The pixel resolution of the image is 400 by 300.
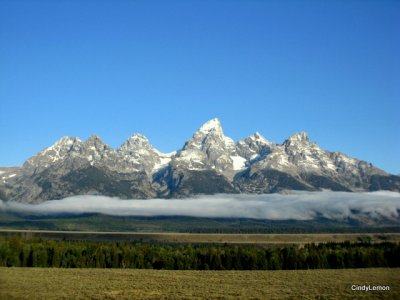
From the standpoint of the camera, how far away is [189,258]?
188 meters

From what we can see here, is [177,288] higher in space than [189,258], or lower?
lower

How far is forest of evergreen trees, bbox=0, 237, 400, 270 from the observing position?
174 meters

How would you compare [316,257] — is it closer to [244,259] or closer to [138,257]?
[244,259]

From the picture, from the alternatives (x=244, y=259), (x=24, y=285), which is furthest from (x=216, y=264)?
(x=24, y=285)

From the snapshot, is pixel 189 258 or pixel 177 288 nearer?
pixel 177 288

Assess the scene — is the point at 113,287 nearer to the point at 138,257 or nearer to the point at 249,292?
the point at 249,292

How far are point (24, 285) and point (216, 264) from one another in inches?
3798

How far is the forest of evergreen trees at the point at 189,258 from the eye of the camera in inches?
6870

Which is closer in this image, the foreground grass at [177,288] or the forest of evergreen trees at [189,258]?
the foreground grass at [177,288]

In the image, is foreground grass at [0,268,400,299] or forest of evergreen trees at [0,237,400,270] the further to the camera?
forest of evergreen trees at [0,237,400,270]

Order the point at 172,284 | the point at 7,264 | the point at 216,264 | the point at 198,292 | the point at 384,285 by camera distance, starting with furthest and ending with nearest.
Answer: the point at 216,264 → the point at 7,264 → the point at 172,284 → the point at 384,285 → the point at 198,292

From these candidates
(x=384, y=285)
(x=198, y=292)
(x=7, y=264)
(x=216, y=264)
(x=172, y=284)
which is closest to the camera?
(x=198, y=292)

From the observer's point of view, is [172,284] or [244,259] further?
[244,259]

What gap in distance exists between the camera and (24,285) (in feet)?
315
